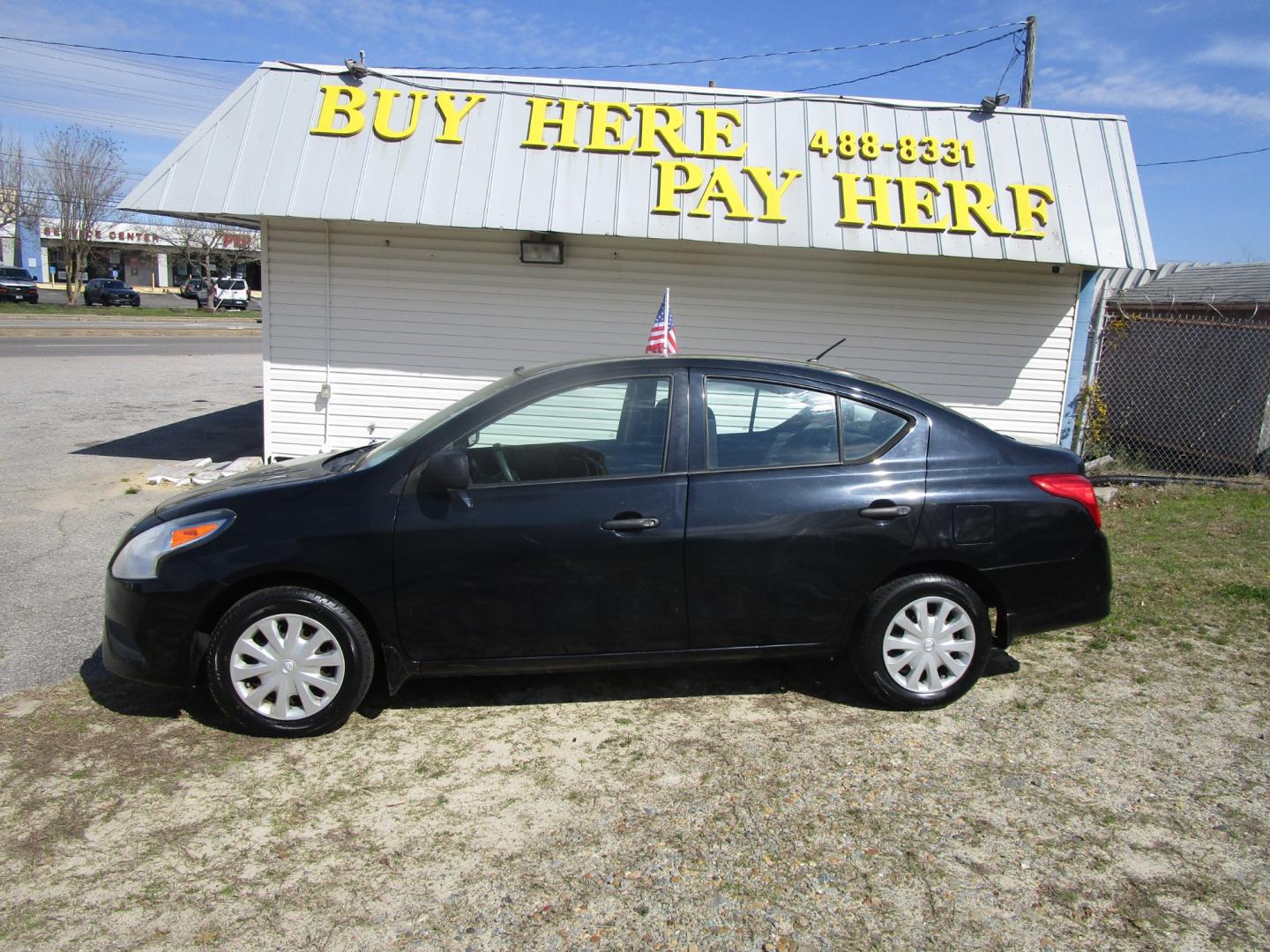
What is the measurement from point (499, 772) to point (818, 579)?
1597mm

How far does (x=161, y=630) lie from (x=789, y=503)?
2.73 meters

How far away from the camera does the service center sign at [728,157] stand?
886cm

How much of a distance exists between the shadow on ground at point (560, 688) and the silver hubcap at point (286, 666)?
331 millimetres

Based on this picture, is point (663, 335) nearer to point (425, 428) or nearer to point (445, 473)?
point (425, 428)

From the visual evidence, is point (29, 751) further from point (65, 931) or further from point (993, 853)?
point (993, 853)

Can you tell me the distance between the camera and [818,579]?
13.8 feet

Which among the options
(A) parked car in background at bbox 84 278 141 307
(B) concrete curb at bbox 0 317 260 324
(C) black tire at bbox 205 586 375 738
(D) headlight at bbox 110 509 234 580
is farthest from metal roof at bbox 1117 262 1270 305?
(A) parked car in background at bbox 84 278 141 307

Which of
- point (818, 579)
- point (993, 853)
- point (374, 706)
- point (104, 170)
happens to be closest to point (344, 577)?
point (374, 706)

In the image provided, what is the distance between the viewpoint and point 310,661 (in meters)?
3.99

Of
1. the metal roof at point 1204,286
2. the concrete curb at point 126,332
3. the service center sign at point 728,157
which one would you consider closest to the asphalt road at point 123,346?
the concrete curb at point 126,332

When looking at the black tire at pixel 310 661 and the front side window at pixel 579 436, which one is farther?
the front side window at pixel 579 436

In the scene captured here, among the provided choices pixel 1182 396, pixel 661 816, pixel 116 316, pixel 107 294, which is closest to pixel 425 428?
pixel 661 816

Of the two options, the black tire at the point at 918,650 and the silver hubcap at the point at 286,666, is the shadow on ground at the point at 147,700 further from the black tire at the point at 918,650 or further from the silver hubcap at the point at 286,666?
the black tire at the point at 918,650

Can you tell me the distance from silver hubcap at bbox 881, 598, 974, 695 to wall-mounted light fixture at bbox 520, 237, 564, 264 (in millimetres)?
6146
